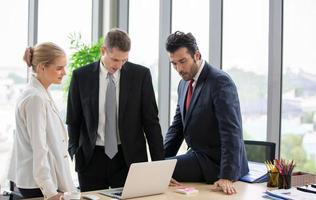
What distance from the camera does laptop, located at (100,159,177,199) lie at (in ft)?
7.43

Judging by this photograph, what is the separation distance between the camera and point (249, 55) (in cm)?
→ 424

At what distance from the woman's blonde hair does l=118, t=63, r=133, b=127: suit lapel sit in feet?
1.77

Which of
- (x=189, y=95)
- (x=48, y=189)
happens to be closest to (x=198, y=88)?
(x=189, y=95)

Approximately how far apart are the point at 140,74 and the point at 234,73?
68.9 inches

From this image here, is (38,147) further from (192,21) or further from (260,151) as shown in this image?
(192,21)

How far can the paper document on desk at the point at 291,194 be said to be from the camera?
7.53 ft

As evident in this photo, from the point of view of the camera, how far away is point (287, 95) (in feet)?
12.9

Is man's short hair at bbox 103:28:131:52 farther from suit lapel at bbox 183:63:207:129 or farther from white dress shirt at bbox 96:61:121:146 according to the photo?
suit lapel at bbox 183:63:207:129

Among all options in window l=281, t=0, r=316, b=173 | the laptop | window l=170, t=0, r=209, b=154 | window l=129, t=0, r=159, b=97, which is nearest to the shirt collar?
the laptop

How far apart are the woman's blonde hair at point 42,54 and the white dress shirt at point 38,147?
0.32 ft

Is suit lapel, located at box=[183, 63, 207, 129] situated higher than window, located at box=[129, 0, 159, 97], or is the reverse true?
window, located at box=[129, 0, 159, 97]

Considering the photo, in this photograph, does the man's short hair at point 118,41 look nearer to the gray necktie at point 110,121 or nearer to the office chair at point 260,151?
the gray necktie at point 110,121

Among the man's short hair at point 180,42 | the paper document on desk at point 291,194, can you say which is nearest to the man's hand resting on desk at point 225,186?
the paper document on desk at point 291,194

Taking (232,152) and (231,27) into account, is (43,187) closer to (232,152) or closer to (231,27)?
(232,152)
